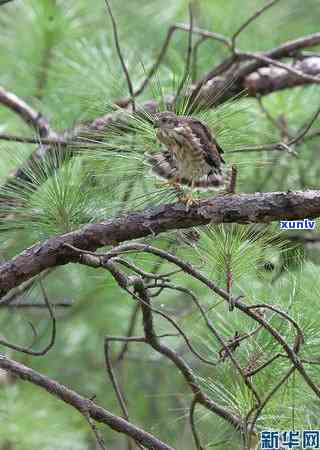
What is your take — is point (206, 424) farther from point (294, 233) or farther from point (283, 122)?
point (283, 122)

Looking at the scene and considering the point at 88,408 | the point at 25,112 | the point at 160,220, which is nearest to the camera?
the point at 160,220

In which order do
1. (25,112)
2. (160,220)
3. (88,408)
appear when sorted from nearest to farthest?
(160,220), (88,408), (25,112)

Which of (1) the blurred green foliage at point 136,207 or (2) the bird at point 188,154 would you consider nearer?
(2) the bird at point 188,154

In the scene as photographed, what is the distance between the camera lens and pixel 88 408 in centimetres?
129

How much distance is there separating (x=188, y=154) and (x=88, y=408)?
13.3 inches

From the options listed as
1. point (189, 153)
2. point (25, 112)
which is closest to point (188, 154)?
point (189, 153)

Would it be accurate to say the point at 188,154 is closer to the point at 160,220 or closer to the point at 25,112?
the point at 160,220

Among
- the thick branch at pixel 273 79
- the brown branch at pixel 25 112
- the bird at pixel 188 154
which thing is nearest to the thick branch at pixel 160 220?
the bird at pixel 188 154

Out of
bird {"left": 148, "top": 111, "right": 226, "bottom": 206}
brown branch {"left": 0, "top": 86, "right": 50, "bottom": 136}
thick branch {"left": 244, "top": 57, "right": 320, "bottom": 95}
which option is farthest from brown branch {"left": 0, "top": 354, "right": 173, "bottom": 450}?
thick branch {"left": 244, "top": 57, "right": 320, "bottom": 95}

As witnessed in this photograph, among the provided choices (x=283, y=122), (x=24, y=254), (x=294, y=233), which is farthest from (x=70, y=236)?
(x=283, y=122)

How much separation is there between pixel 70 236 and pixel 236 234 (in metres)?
0.19

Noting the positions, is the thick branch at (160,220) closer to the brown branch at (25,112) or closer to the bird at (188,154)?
the bird at (188,154)

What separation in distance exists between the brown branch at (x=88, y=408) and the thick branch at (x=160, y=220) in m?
0.11

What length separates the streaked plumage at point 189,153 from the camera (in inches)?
46.1
